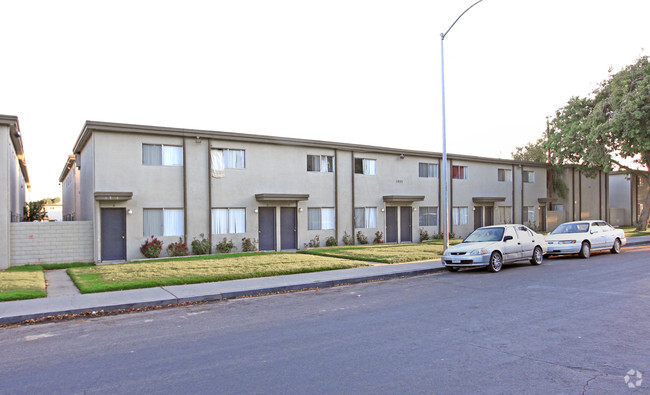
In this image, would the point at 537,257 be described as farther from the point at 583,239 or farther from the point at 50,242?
the point at 50,242

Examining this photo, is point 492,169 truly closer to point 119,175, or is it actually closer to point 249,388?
point 119,175

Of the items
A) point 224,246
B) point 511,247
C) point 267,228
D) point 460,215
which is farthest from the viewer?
point 460,215

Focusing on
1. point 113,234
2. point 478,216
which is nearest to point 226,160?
point 113,234

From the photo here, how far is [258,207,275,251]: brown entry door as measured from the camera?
2294cm

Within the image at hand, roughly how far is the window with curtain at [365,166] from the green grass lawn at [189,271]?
404 inches

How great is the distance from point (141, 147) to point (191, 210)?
3513 millimetres

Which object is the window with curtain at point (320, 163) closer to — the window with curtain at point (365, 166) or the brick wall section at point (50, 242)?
the window with curtain at point (365, 166)

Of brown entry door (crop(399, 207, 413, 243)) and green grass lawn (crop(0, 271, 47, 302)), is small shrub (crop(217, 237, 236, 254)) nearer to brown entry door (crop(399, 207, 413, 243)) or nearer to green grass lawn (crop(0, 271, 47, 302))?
green grass lawn (crop(0, 271, 47, 302))

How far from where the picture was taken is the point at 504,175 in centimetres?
3547

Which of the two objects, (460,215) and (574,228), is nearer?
(574,228)

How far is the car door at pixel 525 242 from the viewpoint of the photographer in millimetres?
15875

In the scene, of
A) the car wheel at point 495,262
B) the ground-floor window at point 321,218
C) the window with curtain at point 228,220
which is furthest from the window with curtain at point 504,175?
the car wheel at point 495,262

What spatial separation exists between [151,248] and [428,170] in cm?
1854

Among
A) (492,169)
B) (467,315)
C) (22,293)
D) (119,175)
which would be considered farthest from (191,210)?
(492,169)
